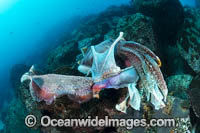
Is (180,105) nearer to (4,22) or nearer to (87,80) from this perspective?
(87,80)

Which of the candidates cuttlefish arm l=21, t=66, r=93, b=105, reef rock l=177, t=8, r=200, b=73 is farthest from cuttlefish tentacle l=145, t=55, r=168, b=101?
reef rock l=177, t=8, r=200, b=73

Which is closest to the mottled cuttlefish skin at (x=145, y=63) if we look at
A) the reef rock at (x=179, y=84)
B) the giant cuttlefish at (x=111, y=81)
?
the giant cuttlefish at (x=111, y=81)

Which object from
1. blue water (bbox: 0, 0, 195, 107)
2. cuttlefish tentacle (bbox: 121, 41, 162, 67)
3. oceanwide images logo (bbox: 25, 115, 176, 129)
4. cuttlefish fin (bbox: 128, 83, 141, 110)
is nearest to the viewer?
cuttlefish fin (bbox: 128, 83, 141, 110)

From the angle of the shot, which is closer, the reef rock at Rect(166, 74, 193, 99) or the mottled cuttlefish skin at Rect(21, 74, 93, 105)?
the mottled cuttlefish skin at Rect(21, 74, 93, 105)

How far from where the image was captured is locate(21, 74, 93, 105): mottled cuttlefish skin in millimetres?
1933

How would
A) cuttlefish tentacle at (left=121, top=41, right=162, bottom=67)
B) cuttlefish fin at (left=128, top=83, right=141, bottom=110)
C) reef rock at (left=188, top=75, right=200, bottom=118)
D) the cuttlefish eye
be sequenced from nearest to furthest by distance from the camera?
the cuttlefish eye
cuttlefish fin at (left=128, top=83, right=141, bottom=110)
cuttlefish tentacle at (left=121, top=41, right=162, bottom=67)
reef rock at (left=188, top=75, right=200, bottom=118)

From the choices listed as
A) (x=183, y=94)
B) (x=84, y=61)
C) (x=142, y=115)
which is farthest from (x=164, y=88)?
(x=183, y=94)

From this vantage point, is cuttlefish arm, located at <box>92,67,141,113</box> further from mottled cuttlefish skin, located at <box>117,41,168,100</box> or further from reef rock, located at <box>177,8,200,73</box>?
reef rock, located at <box>177,8,200,73</box>

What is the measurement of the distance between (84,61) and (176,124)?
2.02m

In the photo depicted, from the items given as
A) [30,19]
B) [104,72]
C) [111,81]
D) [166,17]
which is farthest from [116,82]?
[30,19]

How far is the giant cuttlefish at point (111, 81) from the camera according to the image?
1.93 metres

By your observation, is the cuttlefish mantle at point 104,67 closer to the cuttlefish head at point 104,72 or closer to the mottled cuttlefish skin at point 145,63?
the cuttlefish head at point 104,72

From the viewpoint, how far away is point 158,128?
2.89 meters

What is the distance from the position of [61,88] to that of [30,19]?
266 ft
